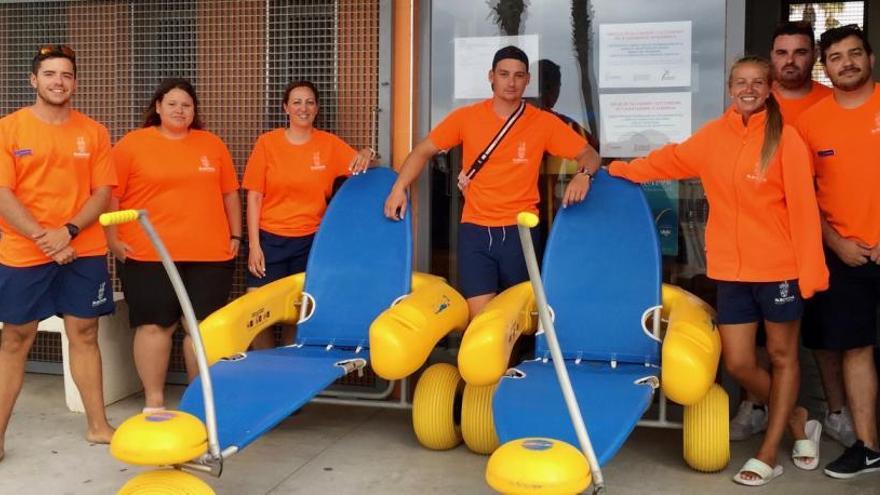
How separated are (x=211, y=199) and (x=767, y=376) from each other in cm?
244

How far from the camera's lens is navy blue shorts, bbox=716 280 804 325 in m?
3.24

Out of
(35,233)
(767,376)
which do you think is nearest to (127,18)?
(35,233)

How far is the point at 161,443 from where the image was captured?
8.66ft

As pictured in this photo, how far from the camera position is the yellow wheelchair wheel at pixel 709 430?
3.42m

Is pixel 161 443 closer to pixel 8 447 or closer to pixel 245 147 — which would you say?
pixel 8 447

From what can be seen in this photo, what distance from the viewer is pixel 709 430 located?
134 inches

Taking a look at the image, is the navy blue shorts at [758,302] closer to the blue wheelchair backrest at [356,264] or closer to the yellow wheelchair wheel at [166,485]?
the blue wheelchair backrest at [356,264]

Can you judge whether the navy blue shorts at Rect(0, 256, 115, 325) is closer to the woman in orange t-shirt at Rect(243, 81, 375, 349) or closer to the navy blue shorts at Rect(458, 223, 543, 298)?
the woman in orange t-shirt at Rect(243, 81, 375, 349)

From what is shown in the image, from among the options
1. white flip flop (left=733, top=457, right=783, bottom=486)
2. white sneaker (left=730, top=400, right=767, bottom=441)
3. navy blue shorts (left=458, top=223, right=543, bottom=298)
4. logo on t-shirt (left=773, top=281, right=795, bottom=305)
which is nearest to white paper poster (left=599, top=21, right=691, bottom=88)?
navy blue shorts (left=458, top=223, right=543, bottom=298)

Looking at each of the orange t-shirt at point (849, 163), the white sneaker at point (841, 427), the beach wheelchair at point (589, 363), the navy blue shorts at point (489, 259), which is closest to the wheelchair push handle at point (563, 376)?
the beach wheelchair at point (589, 363)

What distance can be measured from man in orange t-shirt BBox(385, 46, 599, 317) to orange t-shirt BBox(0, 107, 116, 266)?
138 centimetres

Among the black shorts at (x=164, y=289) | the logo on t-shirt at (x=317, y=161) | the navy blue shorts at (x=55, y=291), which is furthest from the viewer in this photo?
the logo on t-shirt at (x=317, y=161)

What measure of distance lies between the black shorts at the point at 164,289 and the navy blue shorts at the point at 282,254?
191mm

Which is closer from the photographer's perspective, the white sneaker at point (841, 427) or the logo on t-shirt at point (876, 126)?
the logo on t-shirt at point (876, 126)
